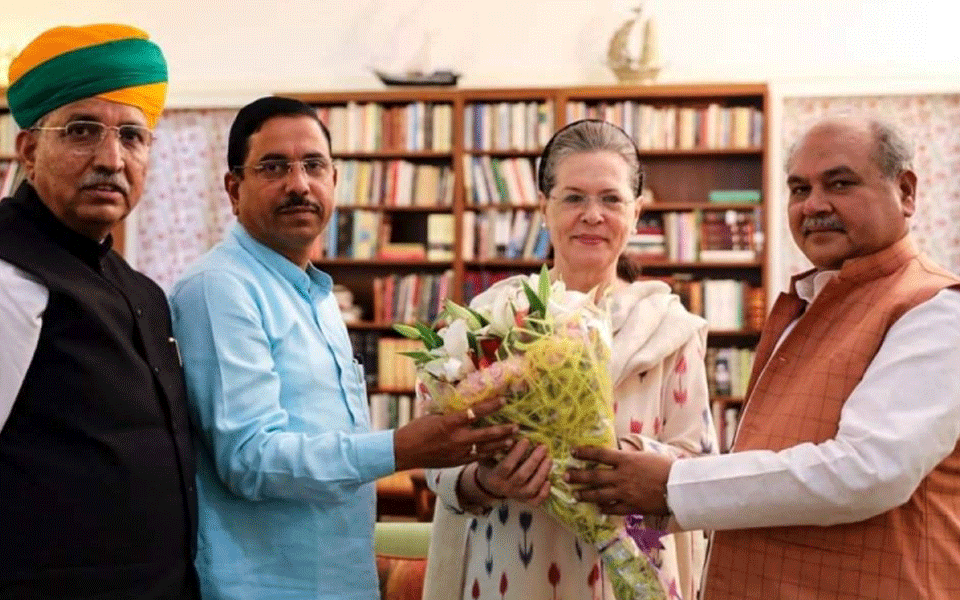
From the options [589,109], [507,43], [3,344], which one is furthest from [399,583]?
[507,43]

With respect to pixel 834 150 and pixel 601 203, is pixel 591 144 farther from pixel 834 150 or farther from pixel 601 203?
pixel 834 150

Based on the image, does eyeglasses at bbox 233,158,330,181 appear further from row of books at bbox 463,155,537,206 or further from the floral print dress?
row of books at bbox 463,155,537,206

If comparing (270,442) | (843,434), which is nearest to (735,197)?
(843,434)

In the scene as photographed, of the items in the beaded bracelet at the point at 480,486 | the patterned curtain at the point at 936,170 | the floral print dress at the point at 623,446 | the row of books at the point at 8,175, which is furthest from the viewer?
the row of books at the point at 8,175

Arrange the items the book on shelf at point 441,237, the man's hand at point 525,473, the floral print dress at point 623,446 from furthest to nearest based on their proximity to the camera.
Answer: the book on shelf at point 441,237, the floral print dress at point 623,446, the man's hand at point 525,473

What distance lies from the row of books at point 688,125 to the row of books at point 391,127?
82 centimetres

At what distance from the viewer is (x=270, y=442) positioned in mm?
2043

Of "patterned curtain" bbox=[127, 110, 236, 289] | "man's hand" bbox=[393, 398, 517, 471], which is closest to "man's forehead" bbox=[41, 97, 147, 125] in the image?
"man's hand" bbox=[393, 398, 517, 471]

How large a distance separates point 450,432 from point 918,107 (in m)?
6.05

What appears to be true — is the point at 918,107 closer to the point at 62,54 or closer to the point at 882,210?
the point at 882,210

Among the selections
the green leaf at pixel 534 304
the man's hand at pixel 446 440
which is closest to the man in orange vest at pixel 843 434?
the man's hand at pixel 446 440

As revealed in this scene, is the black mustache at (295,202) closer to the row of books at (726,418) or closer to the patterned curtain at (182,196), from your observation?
the row of books at (726,418)

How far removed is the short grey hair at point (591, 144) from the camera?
2574 millimetres

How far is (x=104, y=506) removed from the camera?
1.87m
